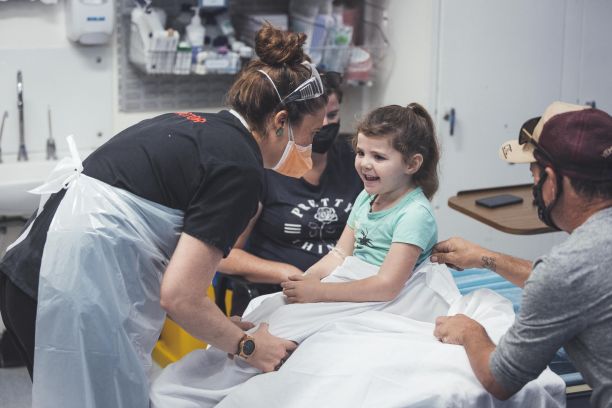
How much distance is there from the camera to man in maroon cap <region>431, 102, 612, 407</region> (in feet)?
5.38

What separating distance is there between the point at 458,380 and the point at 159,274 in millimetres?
725

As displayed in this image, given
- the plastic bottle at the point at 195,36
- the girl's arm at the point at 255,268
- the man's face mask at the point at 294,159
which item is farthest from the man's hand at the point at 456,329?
the plastic bottle at the point at 195,36

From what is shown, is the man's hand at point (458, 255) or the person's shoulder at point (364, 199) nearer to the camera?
the man's hand at point (458, 255)

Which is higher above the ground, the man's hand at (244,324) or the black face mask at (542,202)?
the black face mask at (542,202)

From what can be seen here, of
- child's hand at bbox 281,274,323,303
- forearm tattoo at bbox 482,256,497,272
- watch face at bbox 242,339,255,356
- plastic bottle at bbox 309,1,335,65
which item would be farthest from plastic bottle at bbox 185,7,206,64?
watch face at bbox 242,339,255,356

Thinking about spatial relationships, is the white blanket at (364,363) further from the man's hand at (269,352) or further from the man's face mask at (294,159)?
the man's face mask at (294,159)

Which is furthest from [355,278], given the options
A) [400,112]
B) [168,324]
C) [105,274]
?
[168,324]

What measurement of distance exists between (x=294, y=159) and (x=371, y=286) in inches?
14.8

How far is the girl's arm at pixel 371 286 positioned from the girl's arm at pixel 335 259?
0.18m

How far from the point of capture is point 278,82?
206cm

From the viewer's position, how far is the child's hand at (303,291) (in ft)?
7.24

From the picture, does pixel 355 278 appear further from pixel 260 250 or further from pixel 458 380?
pixel 260 250

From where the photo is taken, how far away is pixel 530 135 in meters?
1.81

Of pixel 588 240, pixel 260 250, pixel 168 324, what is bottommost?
pixel 168 324
